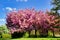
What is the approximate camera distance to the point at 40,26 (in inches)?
1260

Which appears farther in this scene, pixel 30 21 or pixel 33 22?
pixel 33 22

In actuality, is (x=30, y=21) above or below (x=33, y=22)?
above

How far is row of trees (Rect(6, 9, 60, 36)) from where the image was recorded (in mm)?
31859

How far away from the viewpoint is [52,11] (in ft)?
109

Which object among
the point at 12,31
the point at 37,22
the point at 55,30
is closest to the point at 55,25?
the point at 55,30

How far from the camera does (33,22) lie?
3195cm

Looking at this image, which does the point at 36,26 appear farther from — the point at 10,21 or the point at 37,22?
the point at 10,21

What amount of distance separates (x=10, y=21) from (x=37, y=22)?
4753 mm

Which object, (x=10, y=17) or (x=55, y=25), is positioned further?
(x=10, y=17)

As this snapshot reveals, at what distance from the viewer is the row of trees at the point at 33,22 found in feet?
105

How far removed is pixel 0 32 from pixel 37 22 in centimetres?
609

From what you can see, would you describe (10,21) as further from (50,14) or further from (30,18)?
(50,14)

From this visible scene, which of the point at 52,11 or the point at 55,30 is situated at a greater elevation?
the point at 52,11

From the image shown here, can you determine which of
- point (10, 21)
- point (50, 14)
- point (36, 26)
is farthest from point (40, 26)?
point (10, 21)
